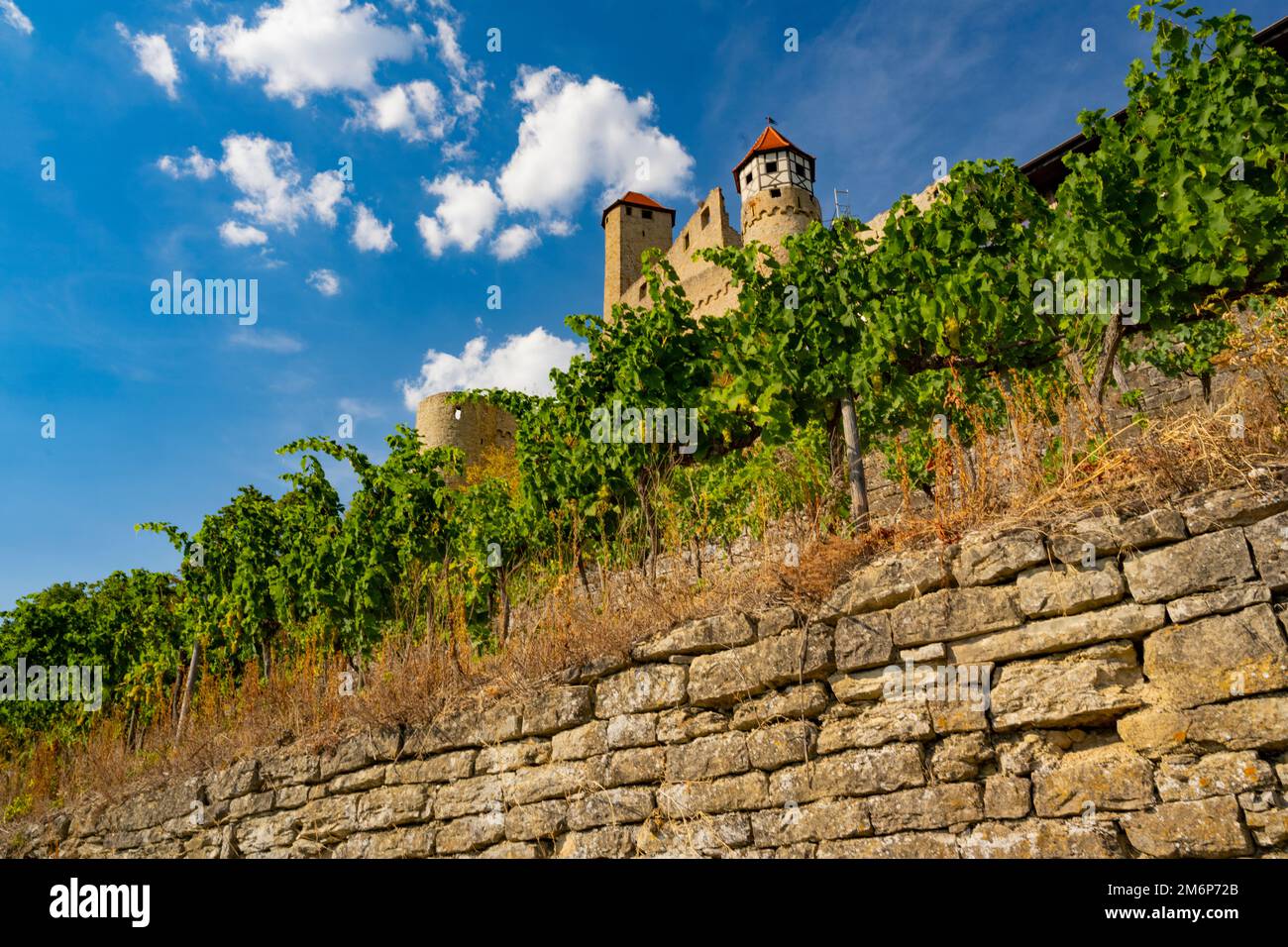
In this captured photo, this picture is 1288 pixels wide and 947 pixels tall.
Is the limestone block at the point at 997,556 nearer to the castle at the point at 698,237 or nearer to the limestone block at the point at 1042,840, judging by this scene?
the limestone block at the point at 1042,840

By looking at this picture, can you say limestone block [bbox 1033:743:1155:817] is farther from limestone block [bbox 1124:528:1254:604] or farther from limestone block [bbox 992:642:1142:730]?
limestone block [bbox 1124:528:1254:604]

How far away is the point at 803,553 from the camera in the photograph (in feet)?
14.9

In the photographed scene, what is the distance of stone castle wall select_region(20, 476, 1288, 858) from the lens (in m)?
3.01

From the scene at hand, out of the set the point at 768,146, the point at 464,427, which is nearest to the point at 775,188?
the point at 768,146

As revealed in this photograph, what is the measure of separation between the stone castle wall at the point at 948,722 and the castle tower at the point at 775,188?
34.1 metres

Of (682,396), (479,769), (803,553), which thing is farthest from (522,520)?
(803,553)

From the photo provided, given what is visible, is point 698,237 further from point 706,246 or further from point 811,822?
point 811,822

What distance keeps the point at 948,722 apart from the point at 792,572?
46.4 inches

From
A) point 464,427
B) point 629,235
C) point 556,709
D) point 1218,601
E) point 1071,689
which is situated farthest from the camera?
point 629,235

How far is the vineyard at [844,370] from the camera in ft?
18.2

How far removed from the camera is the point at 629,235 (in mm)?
44688

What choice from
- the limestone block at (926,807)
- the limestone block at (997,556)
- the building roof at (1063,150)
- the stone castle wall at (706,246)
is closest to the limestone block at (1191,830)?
the limestone block at (926,807)
